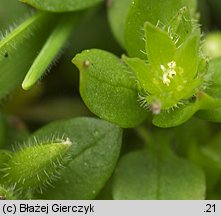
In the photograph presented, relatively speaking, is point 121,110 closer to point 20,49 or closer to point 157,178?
point 157,178

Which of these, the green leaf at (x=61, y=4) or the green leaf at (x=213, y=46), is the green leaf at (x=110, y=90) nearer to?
the green leaf at (x=61, y=4)

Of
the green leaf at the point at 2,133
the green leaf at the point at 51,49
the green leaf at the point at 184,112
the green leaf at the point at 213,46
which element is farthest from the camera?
the green leaf at the point at 213,46

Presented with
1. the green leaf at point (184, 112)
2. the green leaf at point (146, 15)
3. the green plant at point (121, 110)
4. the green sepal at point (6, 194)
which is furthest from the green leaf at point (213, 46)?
the green sepal at point (6, 194)

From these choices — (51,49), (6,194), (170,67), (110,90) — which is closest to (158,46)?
(170,67)

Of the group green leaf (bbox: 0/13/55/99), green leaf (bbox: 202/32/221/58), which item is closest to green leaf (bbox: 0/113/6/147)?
green leaf (bbox: 0/13/55/99)

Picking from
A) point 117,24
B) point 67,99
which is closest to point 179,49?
point 117,24

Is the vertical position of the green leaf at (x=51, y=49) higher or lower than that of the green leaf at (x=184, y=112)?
higher

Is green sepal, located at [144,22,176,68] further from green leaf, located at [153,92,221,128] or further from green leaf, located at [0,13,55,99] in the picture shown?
green leaf, located at [0,13,55,99]
